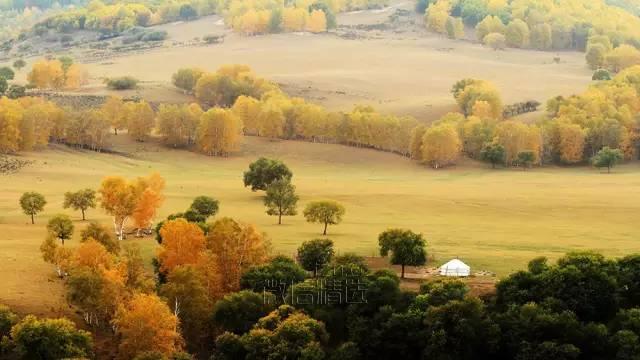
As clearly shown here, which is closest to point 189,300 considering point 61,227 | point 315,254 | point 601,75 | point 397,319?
point 315,254

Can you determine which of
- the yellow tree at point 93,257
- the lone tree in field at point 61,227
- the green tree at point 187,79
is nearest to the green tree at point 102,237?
the lone tree in field at point 61,227

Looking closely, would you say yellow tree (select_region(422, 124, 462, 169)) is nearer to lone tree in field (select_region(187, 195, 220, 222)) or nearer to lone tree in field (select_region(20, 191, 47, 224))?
lone tree in field (select_region(187, 195, 220, 222))

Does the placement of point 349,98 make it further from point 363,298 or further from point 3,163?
A: point 363,298

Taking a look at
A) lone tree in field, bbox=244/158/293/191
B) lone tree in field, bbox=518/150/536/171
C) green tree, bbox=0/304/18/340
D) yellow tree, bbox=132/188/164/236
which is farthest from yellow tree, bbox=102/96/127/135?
green tree, bbox=0/304/18/340

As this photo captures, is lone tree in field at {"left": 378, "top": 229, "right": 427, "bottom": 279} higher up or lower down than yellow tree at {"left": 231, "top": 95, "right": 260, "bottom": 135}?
lower down

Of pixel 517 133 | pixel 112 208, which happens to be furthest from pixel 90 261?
pixel 517 133

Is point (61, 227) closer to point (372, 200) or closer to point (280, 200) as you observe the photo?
point (280, 200)

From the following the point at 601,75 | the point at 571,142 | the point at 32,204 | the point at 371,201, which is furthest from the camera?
the point at 601,75
